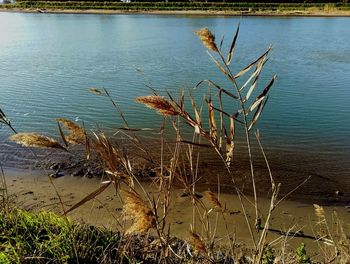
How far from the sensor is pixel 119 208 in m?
4.72

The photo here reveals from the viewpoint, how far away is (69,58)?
1569 centimetres

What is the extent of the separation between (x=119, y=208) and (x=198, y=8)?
4475 cm

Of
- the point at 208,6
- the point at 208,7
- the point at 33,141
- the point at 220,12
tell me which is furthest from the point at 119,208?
the point at 208,6

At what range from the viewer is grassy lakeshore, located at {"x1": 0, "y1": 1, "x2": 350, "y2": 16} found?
4312cm

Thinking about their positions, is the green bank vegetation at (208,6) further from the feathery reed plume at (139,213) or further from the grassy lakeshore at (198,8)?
the feathery reed plume at (139,213)

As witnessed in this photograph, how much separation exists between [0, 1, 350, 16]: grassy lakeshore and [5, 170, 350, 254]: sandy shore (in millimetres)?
38284

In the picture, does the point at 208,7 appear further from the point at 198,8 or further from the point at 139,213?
the point at 139,213

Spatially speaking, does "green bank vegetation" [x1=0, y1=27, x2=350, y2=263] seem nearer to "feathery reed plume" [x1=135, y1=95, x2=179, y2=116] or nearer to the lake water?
"feathery reed plume" [x1=135, y1=95, x2=179, y2=116]

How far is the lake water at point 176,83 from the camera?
6826 millimetres

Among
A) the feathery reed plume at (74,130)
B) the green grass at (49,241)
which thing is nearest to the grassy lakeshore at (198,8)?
the green grass at (49,241)

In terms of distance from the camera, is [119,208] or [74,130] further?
[119,208]

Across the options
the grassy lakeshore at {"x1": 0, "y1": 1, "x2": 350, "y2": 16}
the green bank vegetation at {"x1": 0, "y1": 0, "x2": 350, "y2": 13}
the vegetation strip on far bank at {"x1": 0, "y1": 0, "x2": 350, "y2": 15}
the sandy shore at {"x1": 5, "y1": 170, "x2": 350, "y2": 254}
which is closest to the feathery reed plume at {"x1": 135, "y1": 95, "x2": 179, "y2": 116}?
the sandy shore at {"x1": 5, "y1": 170, "x2": 350, "y2": 254}

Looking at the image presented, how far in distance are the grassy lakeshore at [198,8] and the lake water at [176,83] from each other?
73.7 ft

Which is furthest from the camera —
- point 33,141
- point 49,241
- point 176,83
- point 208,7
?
→ point 208,7
